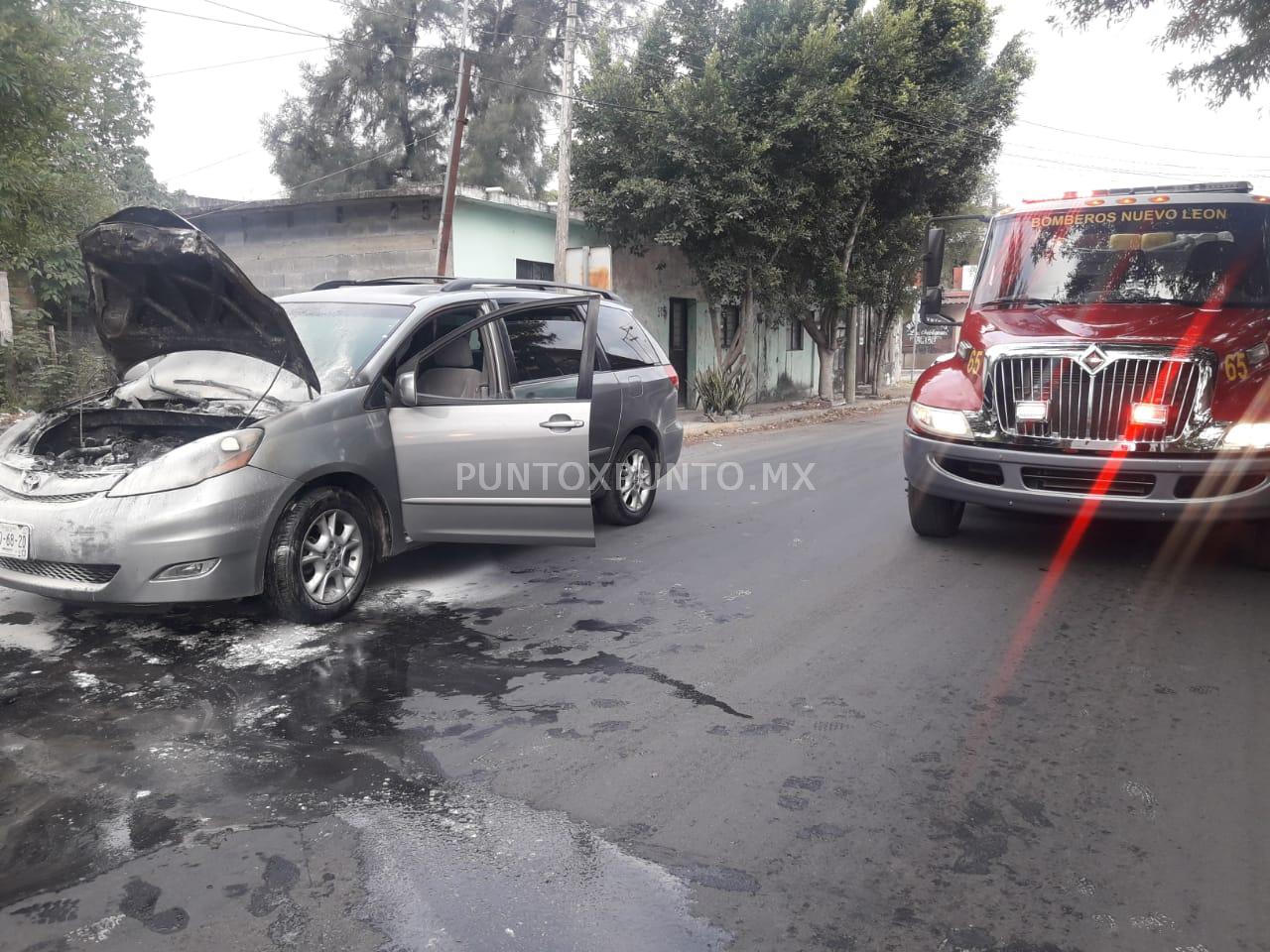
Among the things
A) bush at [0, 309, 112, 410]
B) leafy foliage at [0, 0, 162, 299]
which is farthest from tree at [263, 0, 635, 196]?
bush at [0, 309, 112, 410]

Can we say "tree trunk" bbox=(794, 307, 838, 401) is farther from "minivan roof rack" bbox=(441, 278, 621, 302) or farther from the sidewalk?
"minivan roof rack" bbox=(441, 278, 621, 302)

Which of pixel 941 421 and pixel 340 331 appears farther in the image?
pixel 941 421

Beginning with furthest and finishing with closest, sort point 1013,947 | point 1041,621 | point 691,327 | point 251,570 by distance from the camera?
1. point 691,327
2. point 1041,621
3. point 251,570
4. point 1013,947

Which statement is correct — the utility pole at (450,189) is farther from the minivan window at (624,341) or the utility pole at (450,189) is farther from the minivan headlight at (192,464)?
the minivan headlight at (192,464)

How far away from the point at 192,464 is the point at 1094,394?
498cm

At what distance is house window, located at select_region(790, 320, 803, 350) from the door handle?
843 inches

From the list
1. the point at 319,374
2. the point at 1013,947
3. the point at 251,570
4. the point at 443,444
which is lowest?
the point at 1013,947

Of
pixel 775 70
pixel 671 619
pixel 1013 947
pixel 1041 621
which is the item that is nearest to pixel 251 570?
pixel 671 619

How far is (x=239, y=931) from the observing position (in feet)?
7.95

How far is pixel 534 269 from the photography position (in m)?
17.5

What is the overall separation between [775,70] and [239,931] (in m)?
16.6

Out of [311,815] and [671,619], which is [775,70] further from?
[311,815]

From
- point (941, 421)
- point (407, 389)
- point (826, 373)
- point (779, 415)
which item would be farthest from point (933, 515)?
point (826, 373)

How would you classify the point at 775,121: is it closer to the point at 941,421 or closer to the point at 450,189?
the point at 450,189
